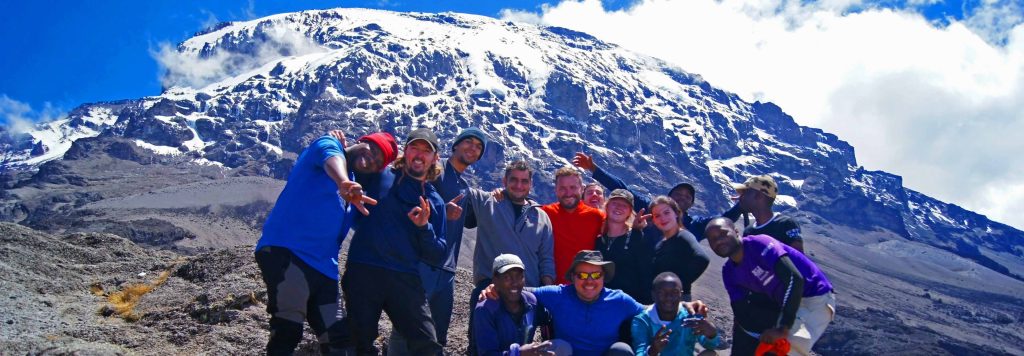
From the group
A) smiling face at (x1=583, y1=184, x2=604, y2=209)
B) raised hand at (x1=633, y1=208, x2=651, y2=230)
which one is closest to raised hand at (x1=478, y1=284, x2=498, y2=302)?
raised hand at (x1=633, y1=208, x2=651, y2=230)

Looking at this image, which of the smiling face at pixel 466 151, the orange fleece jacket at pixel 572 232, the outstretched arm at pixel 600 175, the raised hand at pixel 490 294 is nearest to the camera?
the raised hand at pixel 490 294

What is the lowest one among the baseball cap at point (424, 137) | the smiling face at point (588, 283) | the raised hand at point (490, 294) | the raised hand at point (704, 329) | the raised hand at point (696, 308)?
the raised hand at point (704, 329)

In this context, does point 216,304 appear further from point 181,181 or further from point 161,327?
point 181,181

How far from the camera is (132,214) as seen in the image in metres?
114

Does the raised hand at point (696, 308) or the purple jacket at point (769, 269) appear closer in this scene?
the purple jacket at point (769, 269)

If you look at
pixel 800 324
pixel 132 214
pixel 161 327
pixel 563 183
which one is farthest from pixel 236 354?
pixel 132 214

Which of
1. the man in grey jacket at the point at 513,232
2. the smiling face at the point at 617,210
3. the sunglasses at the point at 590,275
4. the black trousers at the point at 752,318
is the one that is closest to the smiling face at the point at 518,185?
the man in grey jacket at the point at 513,232

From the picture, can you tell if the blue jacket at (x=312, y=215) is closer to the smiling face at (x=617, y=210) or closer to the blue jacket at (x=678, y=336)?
the blue jacket at (x=678, y=336)

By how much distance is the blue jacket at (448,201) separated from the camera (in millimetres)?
6031

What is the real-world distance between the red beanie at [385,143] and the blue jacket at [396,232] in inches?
5.2

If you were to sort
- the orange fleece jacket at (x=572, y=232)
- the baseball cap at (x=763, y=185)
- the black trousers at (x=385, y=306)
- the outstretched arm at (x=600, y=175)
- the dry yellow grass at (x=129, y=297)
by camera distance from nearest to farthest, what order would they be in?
the black trousers at (x=385, y=306), the orange fleece jacket at (x=572, y=232), the baseball cap at (x=763, y=185), the outstretched arm at (x=600, y=175), the dry yellow grass at (x=129, y=297)

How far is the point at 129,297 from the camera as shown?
378 inches

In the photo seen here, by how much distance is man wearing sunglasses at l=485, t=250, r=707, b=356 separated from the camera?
5.73 metres

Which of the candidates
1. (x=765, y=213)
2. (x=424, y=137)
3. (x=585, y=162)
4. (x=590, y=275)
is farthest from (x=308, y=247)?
(x=765, y=213)
